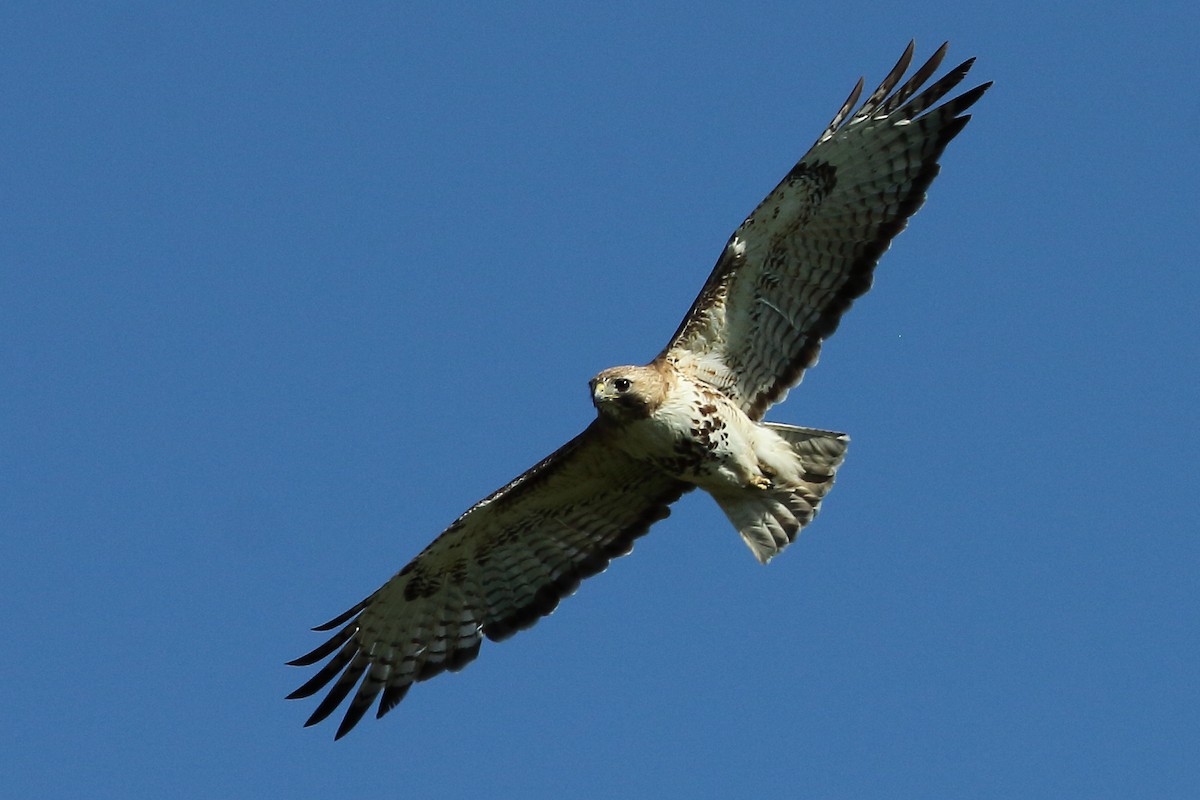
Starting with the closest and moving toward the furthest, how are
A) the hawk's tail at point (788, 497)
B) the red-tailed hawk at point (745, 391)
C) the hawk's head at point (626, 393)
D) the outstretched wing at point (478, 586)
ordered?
the hawk's head at point (626, 393) < the red-tailed hawk at point (745, 391) < the hawk's tail at point (788, 497) < the outstretched wing at point (478, 586)

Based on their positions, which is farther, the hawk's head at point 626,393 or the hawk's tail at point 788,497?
the hawk's tail at point 788,497

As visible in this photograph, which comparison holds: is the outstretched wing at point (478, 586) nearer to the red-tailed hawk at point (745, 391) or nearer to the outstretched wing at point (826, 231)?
the red-tailed hawk at point (745, 391)

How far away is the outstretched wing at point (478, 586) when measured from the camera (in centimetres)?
1153

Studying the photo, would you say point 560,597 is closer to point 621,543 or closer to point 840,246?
point 621,543

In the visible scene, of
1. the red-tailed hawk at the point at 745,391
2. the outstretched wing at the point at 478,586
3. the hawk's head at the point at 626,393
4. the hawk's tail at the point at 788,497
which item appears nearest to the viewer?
the hawk's head at the point at 626,393

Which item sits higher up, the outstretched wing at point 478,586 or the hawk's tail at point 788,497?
the outstretched wing at point 478,586

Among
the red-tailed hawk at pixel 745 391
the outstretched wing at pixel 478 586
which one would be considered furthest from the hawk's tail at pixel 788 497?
the outstretched wing at pixel 478 586

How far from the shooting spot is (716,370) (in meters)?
11.1

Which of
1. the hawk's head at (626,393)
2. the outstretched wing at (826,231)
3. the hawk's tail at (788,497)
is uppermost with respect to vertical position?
the outstretched wing at (826,231)

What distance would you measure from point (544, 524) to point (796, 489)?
5.48ft

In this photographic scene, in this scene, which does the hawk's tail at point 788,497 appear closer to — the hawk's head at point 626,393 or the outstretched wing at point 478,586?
the outstretched wing at point 478,586

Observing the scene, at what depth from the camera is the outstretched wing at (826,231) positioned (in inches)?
428

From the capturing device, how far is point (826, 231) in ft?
35.9

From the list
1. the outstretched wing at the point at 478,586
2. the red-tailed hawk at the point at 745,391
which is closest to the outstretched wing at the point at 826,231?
the red-tailed hawk at the point at 745,391
